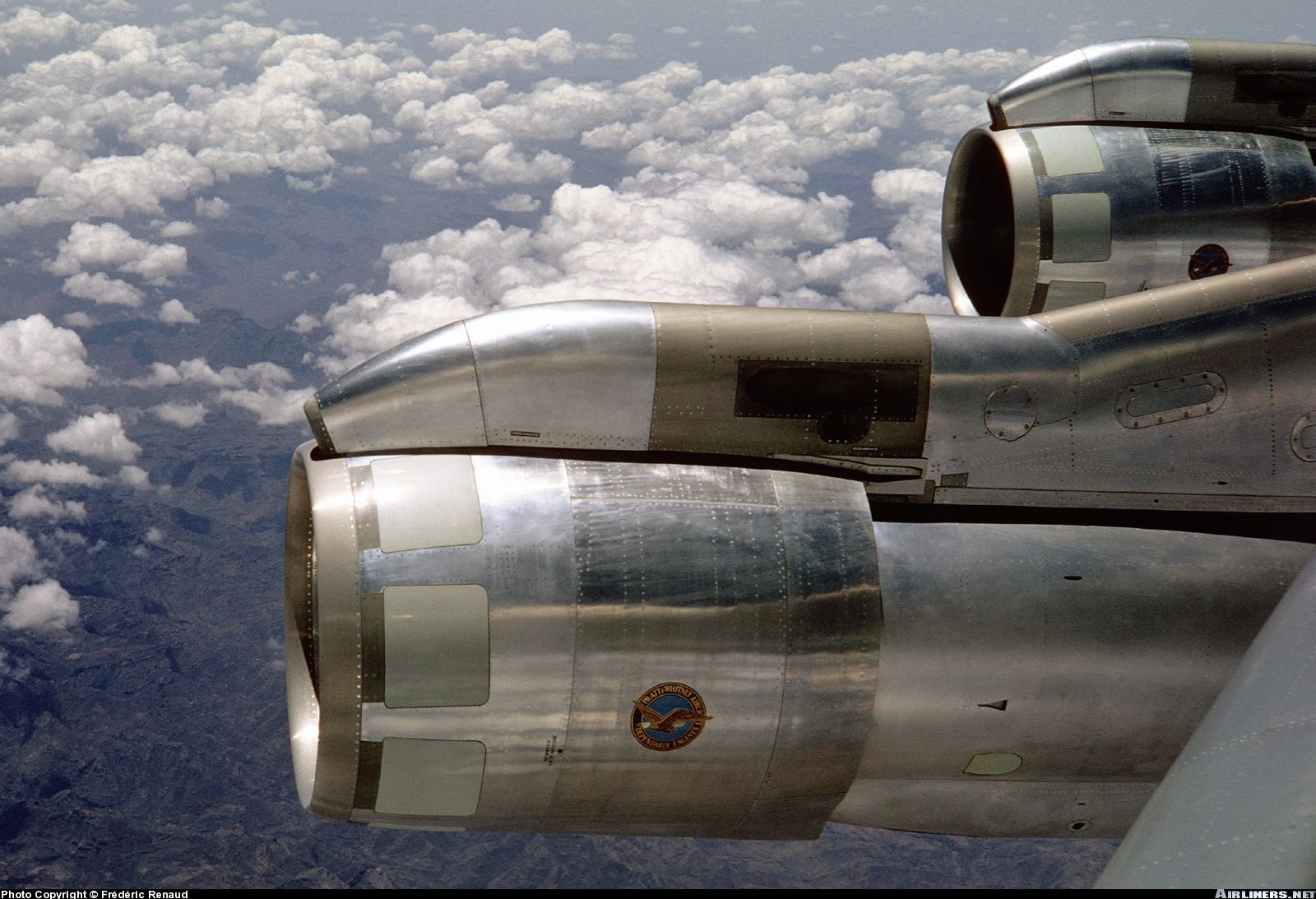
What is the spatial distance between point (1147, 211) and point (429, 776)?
981cm

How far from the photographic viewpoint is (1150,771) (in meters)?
8.57

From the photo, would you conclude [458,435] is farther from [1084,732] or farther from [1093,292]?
[1093,292]

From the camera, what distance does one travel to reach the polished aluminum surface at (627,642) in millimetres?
7484

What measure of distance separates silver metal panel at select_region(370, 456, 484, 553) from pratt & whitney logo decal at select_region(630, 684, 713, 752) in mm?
1741

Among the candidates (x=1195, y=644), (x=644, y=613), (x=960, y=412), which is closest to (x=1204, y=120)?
(x=960, y=412)

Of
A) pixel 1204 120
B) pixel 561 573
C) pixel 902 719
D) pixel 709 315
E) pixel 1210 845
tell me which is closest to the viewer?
pixel 1210 845

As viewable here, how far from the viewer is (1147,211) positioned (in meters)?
11.9

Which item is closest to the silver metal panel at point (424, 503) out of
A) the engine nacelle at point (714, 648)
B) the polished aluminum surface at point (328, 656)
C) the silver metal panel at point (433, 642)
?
the engine nacelle at point (714, 648)

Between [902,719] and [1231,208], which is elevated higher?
[1231,208]

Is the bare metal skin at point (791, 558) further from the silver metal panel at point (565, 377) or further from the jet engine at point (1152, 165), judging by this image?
the jet engine at point (1152, 165)

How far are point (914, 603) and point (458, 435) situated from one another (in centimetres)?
378

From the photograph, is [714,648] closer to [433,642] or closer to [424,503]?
[433,642]

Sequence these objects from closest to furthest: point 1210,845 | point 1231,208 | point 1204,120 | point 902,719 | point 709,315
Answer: point 1210,845 < point 902,719 < point 709,315 < point 1231,208 < point 1204,120

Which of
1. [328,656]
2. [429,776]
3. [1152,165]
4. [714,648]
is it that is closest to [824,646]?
[714,648]
